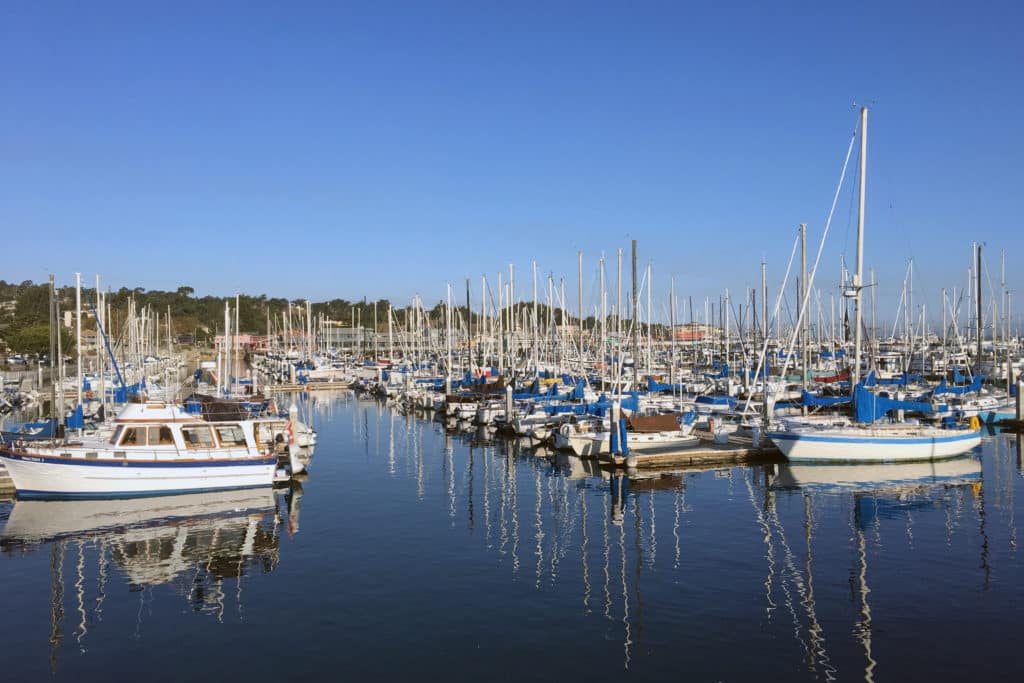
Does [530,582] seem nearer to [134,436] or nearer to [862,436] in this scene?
[134,436]

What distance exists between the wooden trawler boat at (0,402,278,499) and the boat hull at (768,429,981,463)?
875 inches

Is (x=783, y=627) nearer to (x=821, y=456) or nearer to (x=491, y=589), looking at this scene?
(x=491, y=589)

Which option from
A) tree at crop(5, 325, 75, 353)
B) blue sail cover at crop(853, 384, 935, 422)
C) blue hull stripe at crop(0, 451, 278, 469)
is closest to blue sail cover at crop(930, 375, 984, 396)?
blue sail cover at crop(853, 384, 935, 422)

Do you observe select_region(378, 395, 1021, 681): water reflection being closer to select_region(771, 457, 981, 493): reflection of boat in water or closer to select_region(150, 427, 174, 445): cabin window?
select_region(771, 457, 981, 493): reflection of boat in water

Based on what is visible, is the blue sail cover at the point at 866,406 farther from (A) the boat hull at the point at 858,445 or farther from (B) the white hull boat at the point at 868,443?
(A) the boat hull at the point at 858,445

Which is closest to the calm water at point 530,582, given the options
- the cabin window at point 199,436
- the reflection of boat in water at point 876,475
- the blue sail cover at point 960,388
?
the reflection of boat in water at point 876,475

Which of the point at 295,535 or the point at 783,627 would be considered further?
the point at 295,535

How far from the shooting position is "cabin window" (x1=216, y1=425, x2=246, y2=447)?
30109mm

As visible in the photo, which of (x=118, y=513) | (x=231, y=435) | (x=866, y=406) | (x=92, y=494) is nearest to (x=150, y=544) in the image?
(x=118, y=513)

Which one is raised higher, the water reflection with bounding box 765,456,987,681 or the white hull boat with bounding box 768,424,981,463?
the white hull boat with bounding box 768,424,981,463

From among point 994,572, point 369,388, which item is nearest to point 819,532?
point 994,572

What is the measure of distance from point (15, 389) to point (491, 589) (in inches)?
2790

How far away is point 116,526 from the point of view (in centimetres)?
2491

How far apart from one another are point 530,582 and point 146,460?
631 inches
